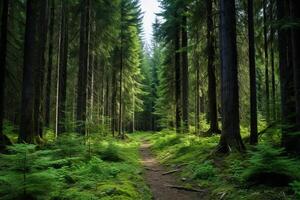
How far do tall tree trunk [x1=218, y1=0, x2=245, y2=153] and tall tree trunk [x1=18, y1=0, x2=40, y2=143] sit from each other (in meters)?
7.34

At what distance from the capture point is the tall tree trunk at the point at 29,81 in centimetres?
1147

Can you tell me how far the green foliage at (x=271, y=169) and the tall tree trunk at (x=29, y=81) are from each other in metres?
8.41

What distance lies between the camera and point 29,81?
11.5 meters

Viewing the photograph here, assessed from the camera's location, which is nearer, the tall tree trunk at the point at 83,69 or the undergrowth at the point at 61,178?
the undergrowth at the point at 61,178

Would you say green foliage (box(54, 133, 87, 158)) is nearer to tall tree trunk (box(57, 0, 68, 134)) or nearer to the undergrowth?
the undergrowth

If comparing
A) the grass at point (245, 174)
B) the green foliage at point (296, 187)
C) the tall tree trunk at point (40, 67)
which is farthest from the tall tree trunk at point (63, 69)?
the green foliage at point (296, 187)

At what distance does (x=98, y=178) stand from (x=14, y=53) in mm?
9834

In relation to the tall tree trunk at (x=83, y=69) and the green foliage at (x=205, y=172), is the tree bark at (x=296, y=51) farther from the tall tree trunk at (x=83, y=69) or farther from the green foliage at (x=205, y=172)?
the tall tree trunk at (x=83, y=69)

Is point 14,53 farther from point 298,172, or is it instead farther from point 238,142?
point 298,172

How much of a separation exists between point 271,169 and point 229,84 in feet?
16.1

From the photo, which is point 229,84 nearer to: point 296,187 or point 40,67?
point 296,187

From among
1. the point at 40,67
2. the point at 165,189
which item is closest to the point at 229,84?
the point at 165,189

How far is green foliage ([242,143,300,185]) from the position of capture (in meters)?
6.39

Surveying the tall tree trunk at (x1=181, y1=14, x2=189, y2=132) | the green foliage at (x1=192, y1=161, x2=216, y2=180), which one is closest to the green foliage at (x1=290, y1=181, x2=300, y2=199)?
the green foliage at (x1=192, y1=161, x2=216, y2=180)
